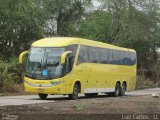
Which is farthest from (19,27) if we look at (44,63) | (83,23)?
(44,63)

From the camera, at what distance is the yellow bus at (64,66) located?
25625 millimetres

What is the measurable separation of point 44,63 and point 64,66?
3.39 feet

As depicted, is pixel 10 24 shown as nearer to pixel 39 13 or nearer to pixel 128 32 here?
pixel 39 13

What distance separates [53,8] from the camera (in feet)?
157

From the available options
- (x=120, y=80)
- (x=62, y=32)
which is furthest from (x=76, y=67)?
(x=62, y=32)

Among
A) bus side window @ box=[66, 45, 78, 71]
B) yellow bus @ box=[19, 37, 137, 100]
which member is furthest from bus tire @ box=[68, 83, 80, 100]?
bus side window @ box=[66, 45, 78, 71]

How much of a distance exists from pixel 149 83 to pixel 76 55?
3180cm

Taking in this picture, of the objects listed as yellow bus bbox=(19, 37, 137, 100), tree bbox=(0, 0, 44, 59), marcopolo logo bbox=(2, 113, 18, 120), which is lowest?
marcopolo logo bbox=(2, 113, 18, 120)

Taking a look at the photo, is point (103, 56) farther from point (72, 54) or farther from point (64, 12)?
point (64, 12)

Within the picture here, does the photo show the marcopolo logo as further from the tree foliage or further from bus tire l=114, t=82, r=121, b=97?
the tree foliage

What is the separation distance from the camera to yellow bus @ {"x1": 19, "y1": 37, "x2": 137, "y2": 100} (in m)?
25.6

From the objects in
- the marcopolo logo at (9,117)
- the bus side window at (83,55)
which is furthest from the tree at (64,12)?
the marcopolo logo at (9,117)

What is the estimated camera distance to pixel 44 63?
2580 cm

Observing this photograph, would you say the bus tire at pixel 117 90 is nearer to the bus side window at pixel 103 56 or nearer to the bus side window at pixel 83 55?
the bus side window at pixel 103 56
